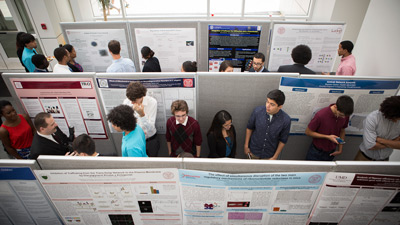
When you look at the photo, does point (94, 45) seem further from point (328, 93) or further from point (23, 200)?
point (328, 93)

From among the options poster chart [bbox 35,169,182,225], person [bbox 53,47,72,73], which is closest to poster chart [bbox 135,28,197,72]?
person [bbox 53,47,72,73]

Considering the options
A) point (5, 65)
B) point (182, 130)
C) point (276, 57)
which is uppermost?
point (276, 57)

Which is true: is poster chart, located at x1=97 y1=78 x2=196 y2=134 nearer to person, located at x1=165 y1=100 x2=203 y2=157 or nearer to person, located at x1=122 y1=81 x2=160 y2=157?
person, located at x1=122 y1=81 x2=160 y2=157

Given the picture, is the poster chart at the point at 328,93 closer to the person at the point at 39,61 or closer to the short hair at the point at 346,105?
the short hair at the point at 346,105

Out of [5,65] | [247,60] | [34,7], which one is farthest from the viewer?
[5,65]

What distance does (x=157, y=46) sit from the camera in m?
3.70

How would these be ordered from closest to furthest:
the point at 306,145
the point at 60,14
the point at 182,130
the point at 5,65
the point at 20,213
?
1. the point at 20,213
2. the point at 182,130
3. the point at 306,145
4. the point at 60,14
5. the point at 5,65

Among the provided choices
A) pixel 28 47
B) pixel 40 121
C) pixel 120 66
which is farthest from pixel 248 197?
pixel 28 47

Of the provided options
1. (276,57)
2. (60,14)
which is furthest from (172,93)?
(60,14)

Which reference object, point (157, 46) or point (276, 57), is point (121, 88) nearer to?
point (157, 46)

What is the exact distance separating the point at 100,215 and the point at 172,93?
4.38ft

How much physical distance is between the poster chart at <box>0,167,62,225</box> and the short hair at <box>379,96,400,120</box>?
277cm

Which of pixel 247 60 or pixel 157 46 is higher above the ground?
pixel 157 46

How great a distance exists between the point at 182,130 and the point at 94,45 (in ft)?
8.92
